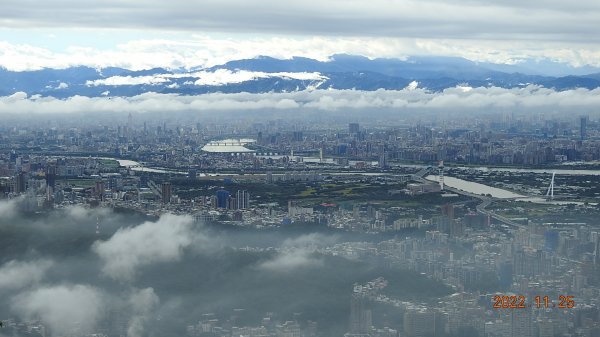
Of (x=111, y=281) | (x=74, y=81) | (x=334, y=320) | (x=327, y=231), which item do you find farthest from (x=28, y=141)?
(x=74, y=81)

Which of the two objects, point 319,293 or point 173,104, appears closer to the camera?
point 319,293

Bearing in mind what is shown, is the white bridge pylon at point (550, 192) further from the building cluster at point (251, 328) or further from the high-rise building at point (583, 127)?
the high-rise building at point (583, 127)

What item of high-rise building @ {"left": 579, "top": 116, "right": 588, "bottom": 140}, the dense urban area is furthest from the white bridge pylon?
high-rise building @ {"left": 579, "top": 116, "right": 588, "bottom": 140}

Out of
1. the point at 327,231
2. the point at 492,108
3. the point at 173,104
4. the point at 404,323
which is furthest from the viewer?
the point at 173,104

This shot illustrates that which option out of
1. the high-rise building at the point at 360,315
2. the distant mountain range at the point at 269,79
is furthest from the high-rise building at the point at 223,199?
the distant mountain range at the point at 269,79

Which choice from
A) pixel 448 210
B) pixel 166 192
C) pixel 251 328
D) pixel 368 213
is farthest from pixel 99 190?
pixel 251 328

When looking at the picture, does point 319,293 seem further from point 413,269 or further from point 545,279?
point 545,279
